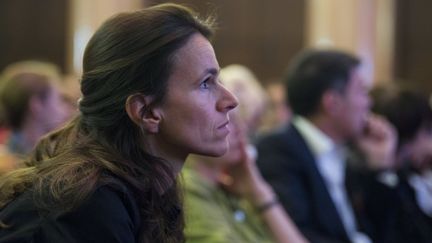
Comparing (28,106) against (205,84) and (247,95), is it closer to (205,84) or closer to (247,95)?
(247,95)

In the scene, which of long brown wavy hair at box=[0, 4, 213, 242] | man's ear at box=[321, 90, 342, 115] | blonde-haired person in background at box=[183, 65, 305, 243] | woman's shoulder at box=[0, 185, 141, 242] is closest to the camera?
woman's shoulder at box=[0, 185, 141, 242]

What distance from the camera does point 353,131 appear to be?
325cm

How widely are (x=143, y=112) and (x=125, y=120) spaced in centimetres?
4

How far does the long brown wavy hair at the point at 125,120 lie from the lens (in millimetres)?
1412

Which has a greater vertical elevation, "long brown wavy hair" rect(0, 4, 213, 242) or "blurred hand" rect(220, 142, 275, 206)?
"long brown wavy hair" rect(0, 4, 213, 242)

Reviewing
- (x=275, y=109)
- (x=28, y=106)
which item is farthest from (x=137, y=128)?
(x=275, y=109)

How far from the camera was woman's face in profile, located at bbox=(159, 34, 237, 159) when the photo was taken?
149 centimetres

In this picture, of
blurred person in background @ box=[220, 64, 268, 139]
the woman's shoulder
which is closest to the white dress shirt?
blurred person in background @ box=[220, 64, 268, 139]

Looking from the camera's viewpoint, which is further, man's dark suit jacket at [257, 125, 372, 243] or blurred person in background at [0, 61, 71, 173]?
blurred person in background at [0, 61, 71, 173]

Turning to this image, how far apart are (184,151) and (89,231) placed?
0.30 m

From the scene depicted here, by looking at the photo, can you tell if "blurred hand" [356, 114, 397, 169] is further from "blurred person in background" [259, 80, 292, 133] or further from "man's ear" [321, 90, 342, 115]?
"blurred person in background" [259, 80, 292, 133]

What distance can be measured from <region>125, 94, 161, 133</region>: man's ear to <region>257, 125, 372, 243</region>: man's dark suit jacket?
1.44 metres

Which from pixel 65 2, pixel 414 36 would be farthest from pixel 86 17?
pixel 414 36

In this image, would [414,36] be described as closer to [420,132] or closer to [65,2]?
[65,2]
